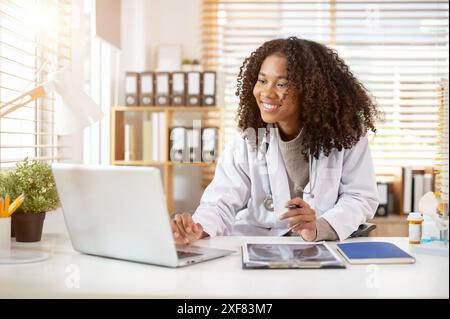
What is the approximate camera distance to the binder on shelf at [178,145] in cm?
329

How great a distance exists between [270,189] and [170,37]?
227cm

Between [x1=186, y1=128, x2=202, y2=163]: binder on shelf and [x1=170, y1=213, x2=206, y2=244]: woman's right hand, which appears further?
[x1=186, y1=128, x2=202, y2=163]: binder on shelf

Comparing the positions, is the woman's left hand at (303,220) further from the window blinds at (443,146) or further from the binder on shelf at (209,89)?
the binder on shelf at (209,89)

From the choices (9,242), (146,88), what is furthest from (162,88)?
(9,242)

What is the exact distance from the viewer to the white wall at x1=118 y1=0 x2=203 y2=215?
142 inches

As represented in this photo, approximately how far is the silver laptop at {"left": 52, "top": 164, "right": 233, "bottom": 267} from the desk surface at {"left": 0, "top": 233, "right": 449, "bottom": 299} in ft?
0.08

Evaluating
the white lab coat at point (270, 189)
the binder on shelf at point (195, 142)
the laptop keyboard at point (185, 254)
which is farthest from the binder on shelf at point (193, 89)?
the laptop keyboard at point (185, 254)

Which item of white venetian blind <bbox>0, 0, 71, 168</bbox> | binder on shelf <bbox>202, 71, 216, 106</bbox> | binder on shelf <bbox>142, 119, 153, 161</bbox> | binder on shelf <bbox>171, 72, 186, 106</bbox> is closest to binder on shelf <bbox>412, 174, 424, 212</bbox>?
binder on shelf <bbox>202, 71, 216, 106</bbox>

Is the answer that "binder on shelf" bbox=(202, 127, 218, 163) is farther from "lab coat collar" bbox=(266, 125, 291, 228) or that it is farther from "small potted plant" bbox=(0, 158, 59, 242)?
"small potted plant" bbox=(0, 158, 59, 242)

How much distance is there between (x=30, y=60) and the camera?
5.80 feet

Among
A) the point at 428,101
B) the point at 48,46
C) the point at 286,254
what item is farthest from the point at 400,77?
the point at 286,254
